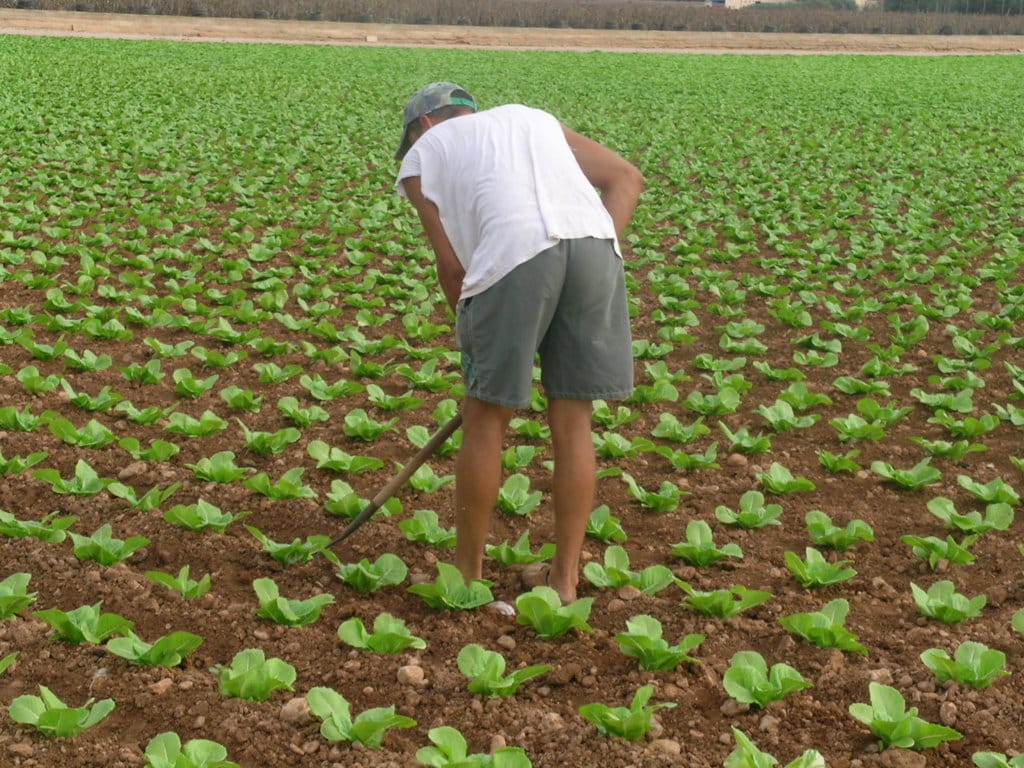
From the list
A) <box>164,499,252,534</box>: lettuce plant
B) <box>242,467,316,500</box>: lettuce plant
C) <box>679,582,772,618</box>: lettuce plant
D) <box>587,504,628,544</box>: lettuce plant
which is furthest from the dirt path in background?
<box>679,582,772,618</box>: lettuce plant

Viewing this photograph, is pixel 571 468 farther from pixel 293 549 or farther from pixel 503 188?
pixel 293 549

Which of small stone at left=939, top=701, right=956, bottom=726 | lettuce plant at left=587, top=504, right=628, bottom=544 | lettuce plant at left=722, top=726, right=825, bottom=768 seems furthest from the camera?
lettuce plant at left=587, top=504, right=628, bottom=544

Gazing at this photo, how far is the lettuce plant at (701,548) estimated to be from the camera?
13.1ft

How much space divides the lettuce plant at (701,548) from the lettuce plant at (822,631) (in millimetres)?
522

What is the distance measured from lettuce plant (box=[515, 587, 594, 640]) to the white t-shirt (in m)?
0.91

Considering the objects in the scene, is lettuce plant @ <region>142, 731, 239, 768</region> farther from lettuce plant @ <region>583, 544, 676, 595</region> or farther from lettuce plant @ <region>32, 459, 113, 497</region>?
lettuce plant @ <region>32, 459, 113, 497</region>

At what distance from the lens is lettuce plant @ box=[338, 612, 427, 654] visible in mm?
3324

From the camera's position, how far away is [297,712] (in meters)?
3.04

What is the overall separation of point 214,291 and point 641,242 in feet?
11.9

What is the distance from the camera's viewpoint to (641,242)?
955 cm

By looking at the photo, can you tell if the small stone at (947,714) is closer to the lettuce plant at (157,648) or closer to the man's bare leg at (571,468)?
the man's bare leg at (571,468)

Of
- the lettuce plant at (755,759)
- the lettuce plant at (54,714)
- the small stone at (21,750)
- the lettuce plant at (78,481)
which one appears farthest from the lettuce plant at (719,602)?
the lettuce plant at (78,481)

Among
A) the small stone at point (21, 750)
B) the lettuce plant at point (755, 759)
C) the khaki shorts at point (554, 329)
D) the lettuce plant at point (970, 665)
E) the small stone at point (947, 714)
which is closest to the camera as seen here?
the lettuce plant at point (755, 759)

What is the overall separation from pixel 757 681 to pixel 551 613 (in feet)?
2.08
